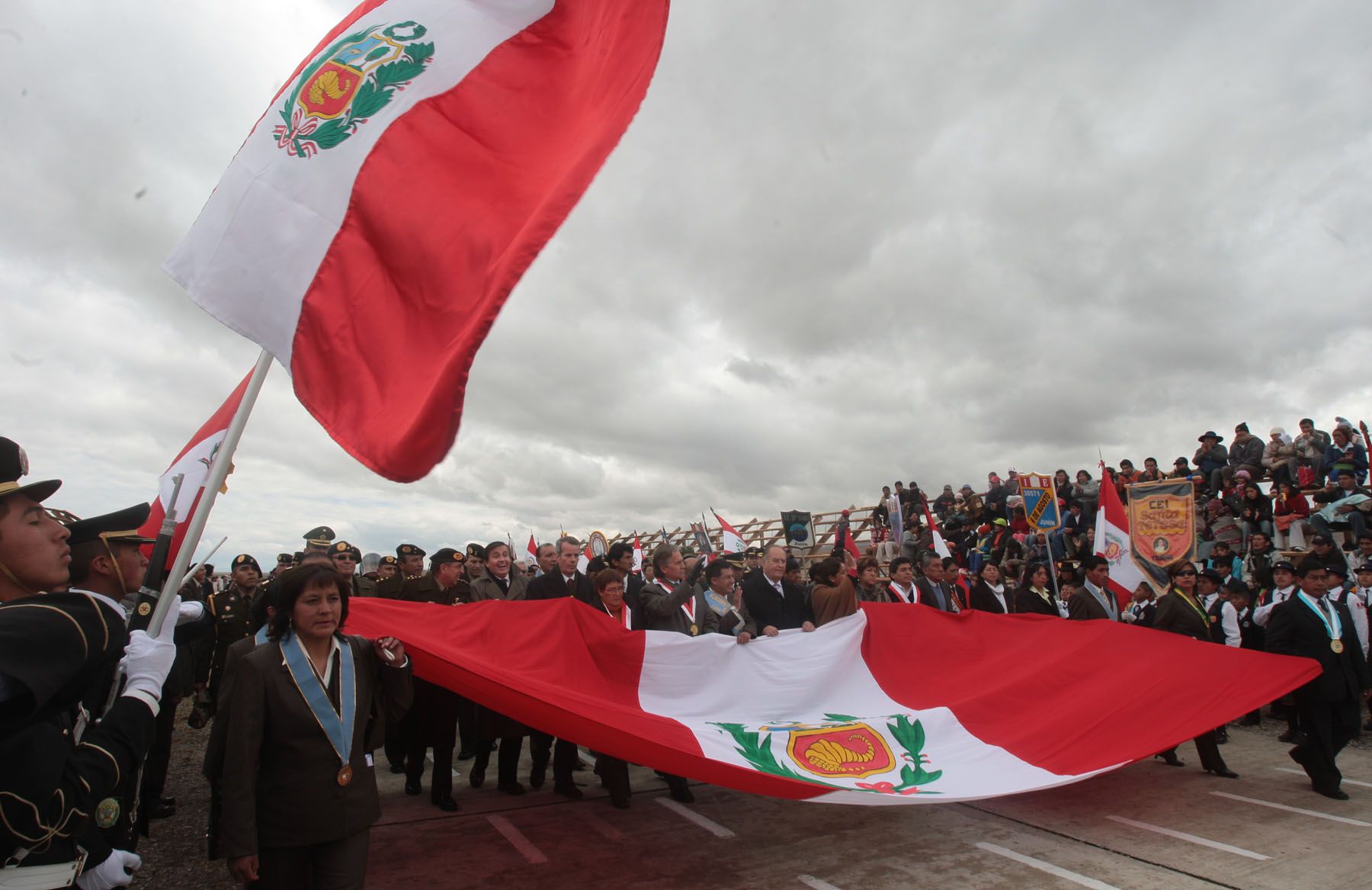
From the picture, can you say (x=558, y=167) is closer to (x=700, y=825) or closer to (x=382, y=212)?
(x=382, y=212)

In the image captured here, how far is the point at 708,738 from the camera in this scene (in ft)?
14.9

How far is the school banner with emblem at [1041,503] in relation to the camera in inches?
468

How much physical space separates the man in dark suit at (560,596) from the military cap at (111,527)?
11.6 ft

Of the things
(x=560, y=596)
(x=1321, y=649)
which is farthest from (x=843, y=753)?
(x=1321, y=649)

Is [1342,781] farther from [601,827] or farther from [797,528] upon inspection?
[797,528]

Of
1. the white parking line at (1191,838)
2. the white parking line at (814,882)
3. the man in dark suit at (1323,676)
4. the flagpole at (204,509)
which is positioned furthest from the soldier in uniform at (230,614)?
the man in dark suit at (1323,676)

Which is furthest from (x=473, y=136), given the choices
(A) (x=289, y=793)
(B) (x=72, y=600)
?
(A) (x=289, y=793)

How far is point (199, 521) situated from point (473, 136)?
184 cm

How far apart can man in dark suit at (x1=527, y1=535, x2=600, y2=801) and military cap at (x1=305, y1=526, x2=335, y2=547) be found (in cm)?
183

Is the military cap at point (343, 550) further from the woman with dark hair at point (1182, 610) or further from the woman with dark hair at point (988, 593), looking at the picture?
the woman with dark hair at point (1182, 610)

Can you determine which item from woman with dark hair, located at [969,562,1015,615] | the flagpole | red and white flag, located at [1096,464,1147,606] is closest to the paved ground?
the flagpole

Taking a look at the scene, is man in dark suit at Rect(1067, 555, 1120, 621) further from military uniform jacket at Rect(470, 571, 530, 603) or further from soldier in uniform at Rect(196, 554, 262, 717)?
soldier in uniform at Rect(196, 554, 262, 717)

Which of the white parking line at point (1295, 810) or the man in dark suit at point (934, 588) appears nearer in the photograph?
the white parking line at point (1295, 810)

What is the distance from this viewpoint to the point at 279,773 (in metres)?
2.71
